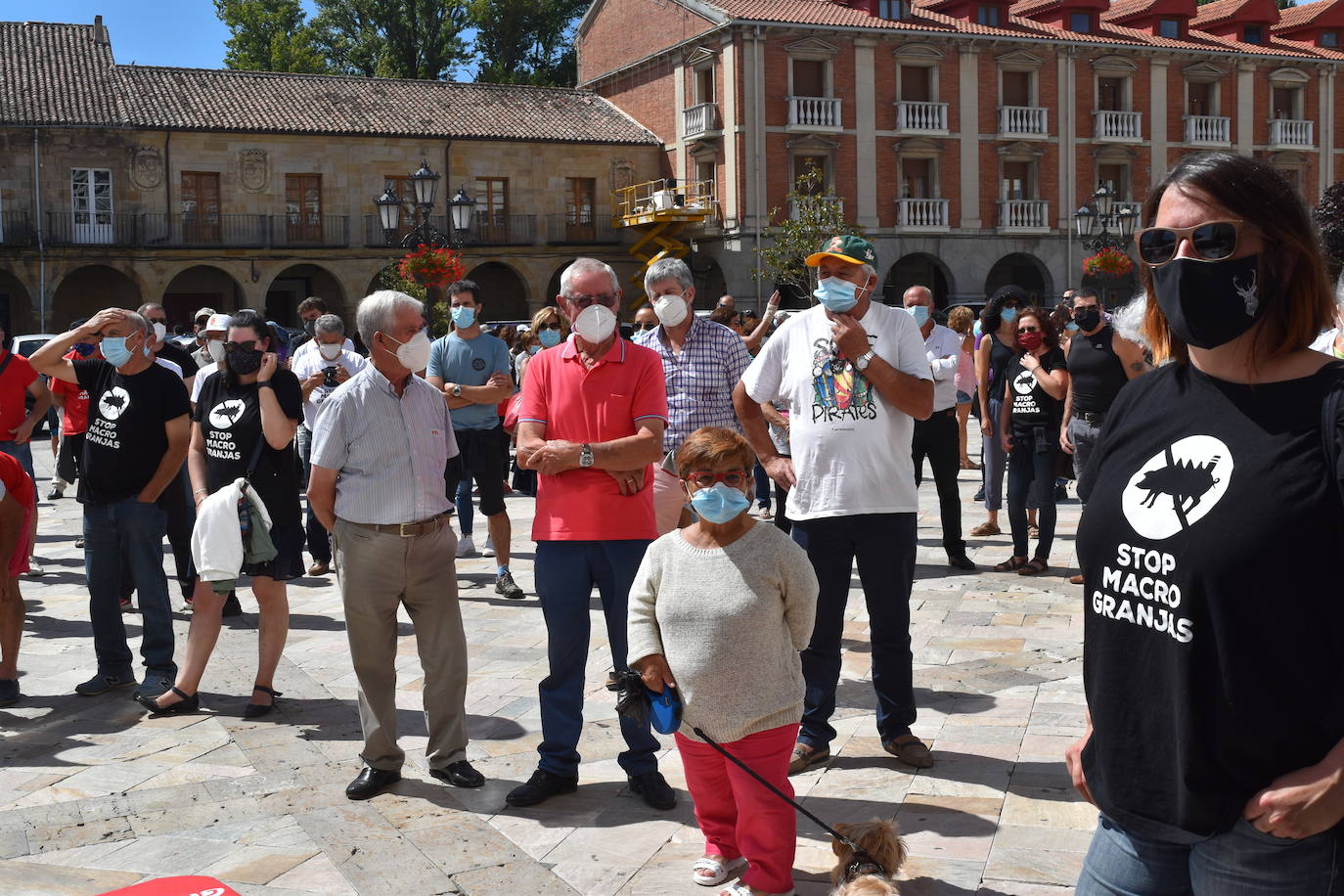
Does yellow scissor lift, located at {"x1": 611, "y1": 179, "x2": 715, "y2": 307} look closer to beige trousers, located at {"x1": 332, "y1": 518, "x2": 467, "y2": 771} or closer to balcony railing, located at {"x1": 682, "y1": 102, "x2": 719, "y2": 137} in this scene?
balcony railing, located at {"x1": 682, "y1": 102, "x2": 719, "y2": 137}

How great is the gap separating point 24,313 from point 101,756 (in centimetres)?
3306

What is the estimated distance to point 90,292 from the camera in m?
35.8

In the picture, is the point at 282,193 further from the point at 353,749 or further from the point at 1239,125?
the point at 353,749

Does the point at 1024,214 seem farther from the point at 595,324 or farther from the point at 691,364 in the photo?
the point at 595,324

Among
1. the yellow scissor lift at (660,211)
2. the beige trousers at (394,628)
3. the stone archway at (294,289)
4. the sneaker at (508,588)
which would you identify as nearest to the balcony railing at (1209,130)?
the yellow scissor lift at (660,211)

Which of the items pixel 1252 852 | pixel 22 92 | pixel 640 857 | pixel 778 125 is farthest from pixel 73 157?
pixel 1252 852

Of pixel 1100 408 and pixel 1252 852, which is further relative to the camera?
pixel 1100 408

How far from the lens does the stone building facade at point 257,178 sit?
33.9 m

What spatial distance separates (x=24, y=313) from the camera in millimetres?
34688

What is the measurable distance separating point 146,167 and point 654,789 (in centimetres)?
3392

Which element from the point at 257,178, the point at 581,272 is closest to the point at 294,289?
the point at 257,178

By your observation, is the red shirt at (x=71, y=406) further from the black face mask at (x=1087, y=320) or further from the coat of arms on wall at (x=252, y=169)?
the coat of arms on wall at (x=252, y=169)

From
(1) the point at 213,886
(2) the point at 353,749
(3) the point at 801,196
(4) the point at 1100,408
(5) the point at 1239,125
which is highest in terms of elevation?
(5) the point at 1239,125

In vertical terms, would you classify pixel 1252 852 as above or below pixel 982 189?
below
